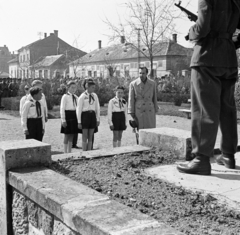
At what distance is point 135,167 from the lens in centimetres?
448

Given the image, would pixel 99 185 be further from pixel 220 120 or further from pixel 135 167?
pixel 220 120

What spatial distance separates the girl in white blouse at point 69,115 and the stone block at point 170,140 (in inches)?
152

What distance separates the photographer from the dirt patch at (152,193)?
9.32ft

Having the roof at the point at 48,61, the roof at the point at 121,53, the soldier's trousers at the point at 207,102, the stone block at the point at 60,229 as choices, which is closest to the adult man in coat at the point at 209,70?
the soldier's trousers at the point at 207,102

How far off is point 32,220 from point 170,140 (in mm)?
2172

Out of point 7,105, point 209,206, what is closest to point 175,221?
point 209,206

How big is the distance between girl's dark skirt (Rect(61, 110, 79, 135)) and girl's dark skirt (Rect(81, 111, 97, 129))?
70 cm

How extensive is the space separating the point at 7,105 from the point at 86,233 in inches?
848

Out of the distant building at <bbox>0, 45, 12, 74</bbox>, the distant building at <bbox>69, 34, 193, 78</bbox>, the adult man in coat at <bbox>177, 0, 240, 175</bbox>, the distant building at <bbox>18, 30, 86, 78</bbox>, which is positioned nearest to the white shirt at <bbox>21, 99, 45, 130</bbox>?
the adult man in coat at <bbox>177, 0, 240, 175</bbox>

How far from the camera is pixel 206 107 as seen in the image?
4.04 meters

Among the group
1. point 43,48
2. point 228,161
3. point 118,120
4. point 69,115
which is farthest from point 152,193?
point 43,48

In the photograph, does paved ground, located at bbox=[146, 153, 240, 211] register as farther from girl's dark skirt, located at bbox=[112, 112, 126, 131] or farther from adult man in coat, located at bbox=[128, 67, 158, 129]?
girl's dark skirt, located at bbox=[112, 112, 126, 131]

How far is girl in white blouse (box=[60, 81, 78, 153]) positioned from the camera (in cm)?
905

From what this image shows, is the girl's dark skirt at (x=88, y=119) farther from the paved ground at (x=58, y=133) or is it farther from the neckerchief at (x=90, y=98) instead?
the paved ground at (x=58, y=133)
